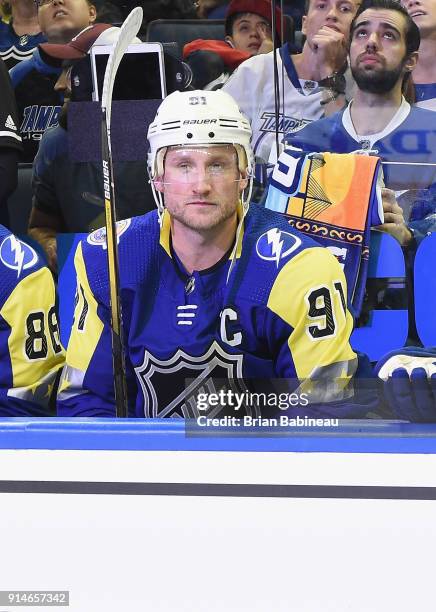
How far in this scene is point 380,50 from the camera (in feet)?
8.21

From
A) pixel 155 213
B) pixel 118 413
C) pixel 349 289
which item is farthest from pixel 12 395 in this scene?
pixel 349 289

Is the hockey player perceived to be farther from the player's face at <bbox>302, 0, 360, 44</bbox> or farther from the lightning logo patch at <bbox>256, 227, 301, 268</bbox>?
the player's face at <bbox>302, 0, 360, 44</bbox>

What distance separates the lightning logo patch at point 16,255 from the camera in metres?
2.41

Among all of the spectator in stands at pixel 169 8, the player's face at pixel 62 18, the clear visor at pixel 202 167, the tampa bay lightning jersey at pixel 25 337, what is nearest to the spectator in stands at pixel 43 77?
the player's face at pixel 62 18

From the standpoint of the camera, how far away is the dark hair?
2.47 metres

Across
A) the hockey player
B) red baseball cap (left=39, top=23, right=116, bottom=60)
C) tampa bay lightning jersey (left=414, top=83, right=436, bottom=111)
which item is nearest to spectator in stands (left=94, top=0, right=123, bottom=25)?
red baseball cap (left=39, top=23, right=116, bottom=60)

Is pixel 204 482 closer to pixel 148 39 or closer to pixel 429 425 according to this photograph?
pixel 429 425

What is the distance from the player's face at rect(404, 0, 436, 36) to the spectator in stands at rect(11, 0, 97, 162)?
739 millimetres

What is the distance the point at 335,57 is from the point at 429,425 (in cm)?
96

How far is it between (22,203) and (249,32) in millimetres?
656

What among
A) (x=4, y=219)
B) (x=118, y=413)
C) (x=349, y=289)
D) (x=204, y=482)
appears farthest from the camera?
(x=4, y=219)

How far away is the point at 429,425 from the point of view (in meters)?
1.96

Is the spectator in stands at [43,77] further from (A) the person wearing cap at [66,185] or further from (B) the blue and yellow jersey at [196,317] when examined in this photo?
(B) the blue and yellow jersey at [196,317]

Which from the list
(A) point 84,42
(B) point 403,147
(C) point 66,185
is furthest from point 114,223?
(B) point 403,147
